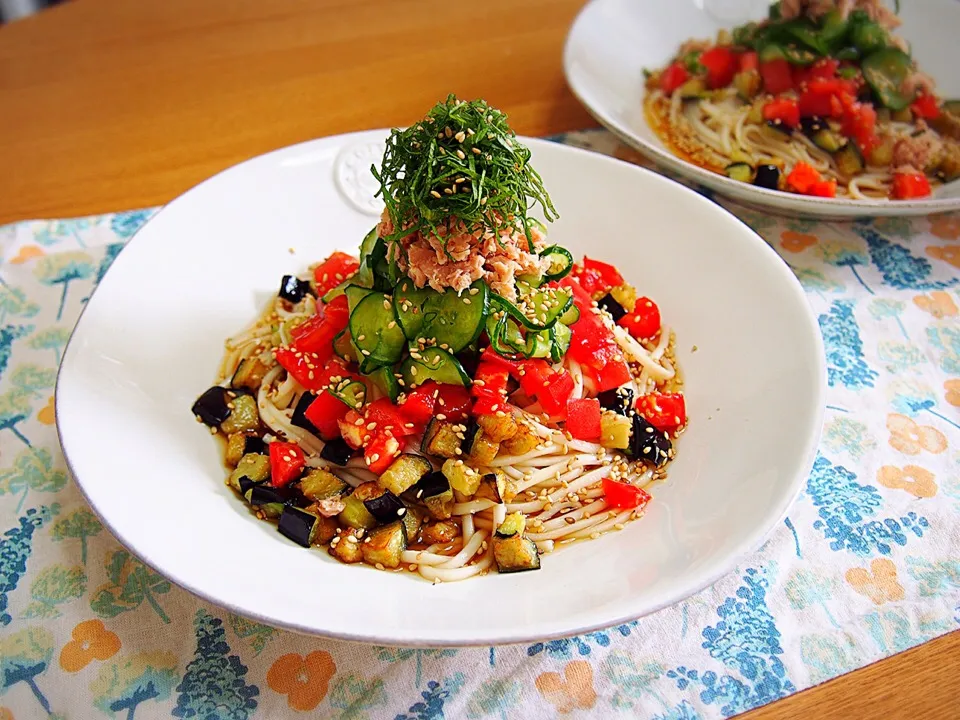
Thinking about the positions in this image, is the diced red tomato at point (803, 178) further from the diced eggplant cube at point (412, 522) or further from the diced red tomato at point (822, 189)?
the diced eggplant cube at point (412, 522)

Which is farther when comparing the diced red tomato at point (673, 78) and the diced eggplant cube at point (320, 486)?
the diced red tomato at point (673, 78)

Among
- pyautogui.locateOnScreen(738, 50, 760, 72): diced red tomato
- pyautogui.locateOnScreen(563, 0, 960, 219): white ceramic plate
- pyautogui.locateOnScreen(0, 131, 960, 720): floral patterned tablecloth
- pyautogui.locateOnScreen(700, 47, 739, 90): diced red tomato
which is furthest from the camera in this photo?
pyautogui.locateOnScreen(700, 47, 739, 90): diced red tomato

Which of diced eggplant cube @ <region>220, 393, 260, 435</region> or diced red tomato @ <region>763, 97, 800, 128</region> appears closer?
diced eggplant cube @ <region>220, 393, 260, 435</region>

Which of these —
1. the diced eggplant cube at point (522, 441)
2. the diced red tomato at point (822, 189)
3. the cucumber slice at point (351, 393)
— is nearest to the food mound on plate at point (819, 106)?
the diced red tomato at point (822, 189)

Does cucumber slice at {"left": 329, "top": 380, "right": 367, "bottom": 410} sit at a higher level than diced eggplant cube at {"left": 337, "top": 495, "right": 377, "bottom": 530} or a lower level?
higher

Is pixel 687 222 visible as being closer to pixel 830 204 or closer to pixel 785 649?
pixel 830 204

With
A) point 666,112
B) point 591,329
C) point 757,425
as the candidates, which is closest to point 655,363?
point 591,329

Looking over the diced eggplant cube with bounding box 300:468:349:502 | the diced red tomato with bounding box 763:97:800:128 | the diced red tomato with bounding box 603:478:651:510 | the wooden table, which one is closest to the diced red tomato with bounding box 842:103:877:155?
the diced red tomato with bounding box 763:97:800:128

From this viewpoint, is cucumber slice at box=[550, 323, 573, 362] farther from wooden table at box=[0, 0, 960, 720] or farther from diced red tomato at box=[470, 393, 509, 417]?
wooden table at box=[0, 0, 960, 720]
